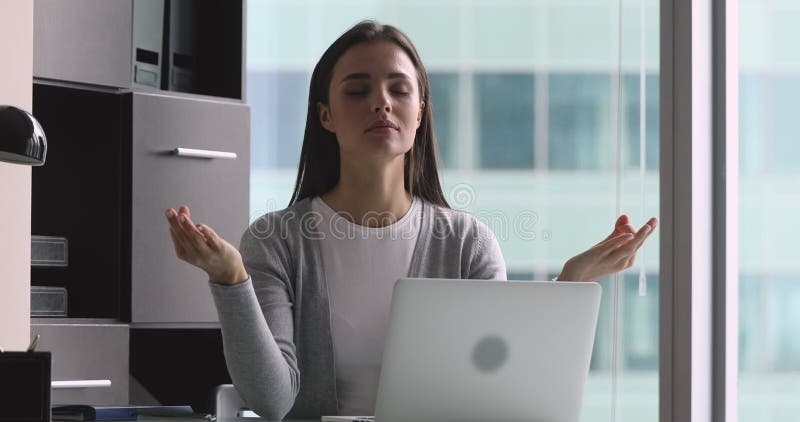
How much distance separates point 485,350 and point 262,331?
1.29 feet

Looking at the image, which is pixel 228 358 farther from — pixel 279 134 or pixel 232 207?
pixel 279 134

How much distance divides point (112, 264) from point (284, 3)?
87 centimetres

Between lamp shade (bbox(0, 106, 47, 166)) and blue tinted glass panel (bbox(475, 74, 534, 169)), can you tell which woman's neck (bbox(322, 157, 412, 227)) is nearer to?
lamp shade (bbox(0, 106, 47, 166))

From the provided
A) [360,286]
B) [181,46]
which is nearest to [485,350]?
[360,286]

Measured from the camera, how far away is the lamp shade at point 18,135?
1.24 metres

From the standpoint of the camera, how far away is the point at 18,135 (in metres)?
1.24

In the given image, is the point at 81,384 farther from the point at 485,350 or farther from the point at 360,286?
the point at 485,350

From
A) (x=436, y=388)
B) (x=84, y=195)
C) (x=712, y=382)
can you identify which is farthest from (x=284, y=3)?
(x=436, y=388)

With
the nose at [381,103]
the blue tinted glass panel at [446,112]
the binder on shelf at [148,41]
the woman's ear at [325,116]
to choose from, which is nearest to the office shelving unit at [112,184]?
the binder on shelf at [148,41]

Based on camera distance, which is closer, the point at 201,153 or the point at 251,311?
the point at 251,311

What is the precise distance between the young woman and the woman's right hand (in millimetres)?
178

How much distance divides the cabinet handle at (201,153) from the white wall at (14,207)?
0.40m

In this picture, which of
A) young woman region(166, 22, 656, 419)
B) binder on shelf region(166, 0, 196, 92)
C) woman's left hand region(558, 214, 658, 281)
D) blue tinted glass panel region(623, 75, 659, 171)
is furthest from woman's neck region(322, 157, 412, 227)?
binder on shelf region(166, 0, 196, 92)

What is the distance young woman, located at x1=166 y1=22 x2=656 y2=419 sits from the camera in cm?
156
